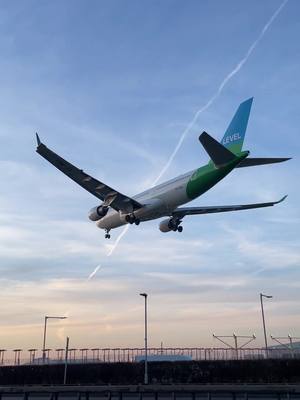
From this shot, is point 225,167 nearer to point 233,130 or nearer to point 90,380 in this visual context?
point 233,130

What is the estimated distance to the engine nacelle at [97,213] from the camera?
164 feet

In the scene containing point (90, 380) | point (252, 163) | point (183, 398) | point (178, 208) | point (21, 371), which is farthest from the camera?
point (21, 371)

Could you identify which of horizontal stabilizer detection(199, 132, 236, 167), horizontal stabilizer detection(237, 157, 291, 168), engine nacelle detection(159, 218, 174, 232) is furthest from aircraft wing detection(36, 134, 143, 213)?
horizontal stabilizer detection(237, 157, 291, 168)

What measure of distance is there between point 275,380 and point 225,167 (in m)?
29.0

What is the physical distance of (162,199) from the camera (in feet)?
158

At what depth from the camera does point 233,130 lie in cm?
4678

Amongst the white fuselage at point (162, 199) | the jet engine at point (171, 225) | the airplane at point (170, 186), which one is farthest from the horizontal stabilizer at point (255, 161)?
the jet engine at point (171, 225)

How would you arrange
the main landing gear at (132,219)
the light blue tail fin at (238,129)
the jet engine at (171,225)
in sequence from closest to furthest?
the light blue tail fin at (238,129) → the main landing gear at (132,219) → the jet engine at (171,225)

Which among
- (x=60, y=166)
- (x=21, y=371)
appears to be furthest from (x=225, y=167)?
(x=21, y=371)

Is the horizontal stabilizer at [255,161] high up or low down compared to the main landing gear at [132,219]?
up

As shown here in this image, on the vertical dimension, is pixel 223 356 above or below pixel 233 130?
below

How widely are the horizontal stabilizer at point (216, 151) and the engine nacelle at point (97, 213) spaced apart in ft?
40.0

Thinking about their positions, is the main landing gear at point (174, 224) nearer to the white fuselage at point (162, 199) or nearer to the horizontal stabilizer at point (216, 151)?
the white fuselage at point (162, 199)

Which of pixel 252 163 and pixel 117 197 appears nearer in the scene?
pixel 252 163
